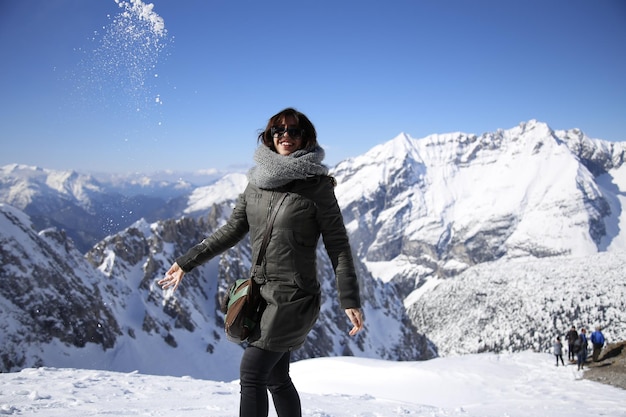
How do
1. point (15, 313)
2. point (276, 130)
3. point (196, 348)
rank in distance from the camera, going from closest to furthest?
point (276, 130) → point (15, 313) → point (196, 348)

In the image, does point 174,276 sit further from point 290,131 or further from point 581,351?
point 581,351

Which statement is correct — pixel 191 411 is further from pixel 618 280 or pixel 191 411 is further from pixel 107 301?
pixel 618 280

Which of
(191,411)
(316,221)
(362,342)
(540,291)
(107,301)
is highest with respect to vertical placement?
(316,221)

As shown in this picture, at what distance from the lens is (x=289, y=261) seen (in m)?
3.57

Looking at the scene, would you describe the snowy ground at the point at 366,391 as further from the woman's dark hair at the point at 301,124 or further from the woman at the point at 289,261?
the woman's dark hair at the point at 301,124

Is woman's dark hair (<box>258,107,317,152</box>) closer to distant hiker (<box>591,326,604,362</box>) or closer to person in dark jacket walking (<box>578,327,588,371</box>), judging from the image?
person in dark jacket walking (<box>578,327,588,371</box>)

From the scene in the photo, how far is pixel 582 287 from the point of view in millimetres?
114562

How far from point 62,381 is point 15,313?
53.2m

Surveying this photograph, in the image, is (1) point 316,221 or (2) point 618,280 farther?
(2) point 618,280

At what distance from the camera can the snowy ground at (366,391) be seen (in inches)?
264

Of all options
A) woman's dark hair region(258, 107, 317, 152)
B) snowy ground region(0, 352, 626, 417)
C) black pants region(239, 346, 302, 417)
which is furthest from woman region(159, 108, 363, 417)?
snowy ground region(0, 352, 626, 417)

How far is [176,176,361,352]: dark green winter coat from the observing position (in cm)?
354

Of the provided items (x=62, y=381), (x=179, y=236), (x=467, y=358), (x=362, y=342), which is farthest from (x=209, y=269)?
(x=62, y=381)

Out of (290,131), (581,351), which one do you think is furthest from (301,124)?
(581,351)
